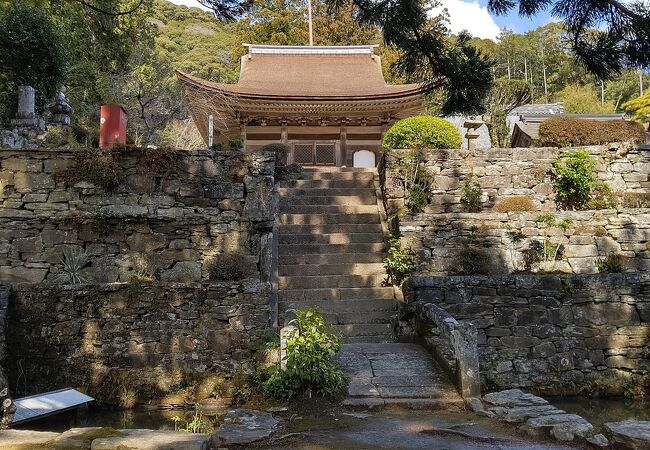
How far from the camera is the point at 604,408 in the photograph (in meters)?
6.31

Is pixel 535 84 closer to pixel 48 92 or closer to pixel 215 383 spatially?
pixel 48 92

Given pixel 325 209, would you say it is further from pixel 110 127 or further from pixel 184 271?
pixel 110 127

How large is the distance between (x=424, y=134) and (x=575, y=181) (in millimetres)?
3171

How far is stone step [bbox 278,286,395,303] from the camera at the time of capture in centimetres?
796

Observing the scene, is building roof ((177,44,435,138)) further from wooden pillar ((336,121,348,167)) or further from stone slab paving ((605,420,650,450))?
stone slab paving ((605,420,650,450))

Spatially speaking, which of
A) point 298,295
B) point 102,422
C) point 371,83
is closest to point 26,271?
point 102,422

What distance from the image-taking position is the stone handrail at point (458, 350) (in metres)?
5.19

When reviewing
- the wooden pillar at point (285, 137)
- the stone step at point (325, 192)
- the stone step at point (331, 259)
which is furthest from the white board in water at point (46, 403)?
the wooden pillar at point (285, 137)

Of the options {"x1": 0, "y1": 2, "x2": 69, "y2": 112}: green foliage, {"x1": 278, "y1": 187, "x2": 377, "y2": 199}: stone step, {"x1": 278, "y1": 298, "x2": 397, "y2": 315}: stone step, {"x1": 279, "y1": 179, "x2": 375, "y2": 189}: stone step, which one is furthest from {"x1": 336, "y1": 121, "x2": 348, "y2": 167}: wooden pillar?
{"x1": 278, "y1": 298, "x2": 397, "y2": 315}: stone step

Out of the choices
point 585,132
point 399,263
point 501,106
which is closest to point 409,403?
point 399,263

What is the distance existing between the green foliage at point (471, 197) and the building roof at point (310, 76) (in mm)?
4852

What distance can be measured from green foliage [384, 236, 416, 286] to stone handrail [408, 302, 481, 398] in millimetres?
1856

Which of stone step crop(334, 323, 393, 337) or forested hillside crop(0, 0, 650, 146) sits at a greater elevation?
forested hillside crop(0, 0, 650, 146)

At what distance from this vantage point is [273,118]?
15.7 metres
